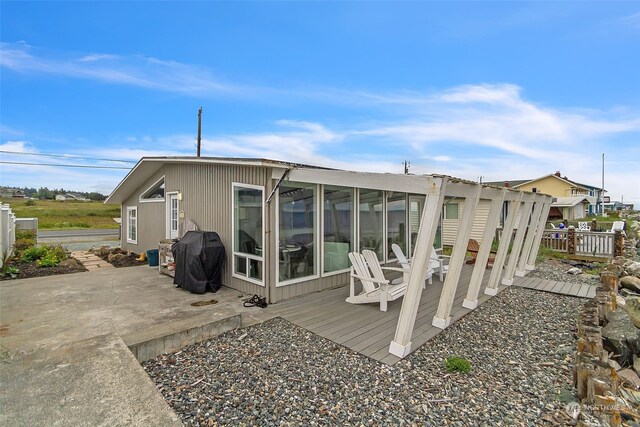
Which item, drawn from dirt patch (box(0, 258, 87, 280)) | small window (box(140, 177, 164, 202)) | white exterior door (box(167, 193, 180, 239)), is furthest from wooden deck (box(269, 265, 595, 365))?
dirt patch (box(0, 258, 87, 280))

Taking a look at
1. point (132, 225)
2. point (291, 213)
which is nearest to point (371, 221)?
point (291, 213)

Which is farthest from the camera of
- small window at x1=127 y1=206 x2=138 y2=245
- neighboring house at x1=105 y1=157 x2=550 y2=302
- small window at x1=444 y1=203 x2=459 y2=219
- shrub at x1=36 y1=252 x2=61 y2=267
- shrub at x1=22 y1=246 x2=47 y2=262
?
small window at x1=444 y1=203 x2=459 y2=219

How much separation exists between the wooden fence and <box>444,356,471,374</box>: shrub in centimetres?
942

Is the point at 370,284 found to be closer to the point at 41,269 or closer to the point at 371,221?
the point at 371,221

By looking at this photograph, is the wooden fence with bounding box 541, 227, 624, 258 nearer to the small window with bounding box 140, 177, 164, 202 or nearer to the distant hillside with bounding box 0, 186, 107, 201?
the small window with bounding box 140, 177, 164, 202

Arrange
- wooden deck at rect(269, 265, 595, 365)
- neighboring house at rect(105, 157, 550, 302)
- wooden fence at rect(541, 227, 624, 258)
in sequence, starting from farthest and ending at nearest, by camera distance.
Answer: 1. wooden fence at rect(541, 227, 624, 258)
2. neighboring house at rect(105, 157, 550, 302)
3. wooden deck at rect(269, 265, 595, 365)

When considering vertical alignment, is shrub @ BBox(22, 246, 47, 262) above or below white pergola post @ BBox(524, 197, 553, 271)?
below

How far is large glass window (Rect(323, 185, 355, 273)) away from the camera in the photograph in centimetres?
565

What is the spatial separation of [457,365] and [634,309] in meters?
4.40

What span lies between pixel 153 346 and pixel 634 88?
588 inches

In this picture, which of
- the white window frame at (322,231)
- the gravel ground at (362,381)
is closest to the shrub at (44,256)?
the gravel ground at (362,381)

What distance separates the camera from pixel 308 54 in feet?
29.9

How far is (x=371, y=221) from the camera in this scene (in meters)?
6.57

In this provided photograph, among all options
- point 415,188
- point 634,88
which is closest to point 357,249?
point 415,188
